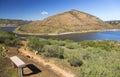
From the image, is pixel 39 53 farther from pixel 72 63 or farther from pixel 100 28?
pixel 100 28

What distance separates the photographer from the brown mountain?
127m

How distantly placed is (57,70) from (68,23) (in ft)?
438

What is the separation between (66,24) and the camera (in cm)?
14250

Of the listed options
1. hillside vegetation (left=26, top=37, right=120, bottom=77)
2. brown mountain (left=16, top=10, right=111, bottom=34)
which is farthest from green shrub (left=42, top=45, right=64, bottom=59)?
brown mountain (left=16, top=10, right=111, bottom=34)

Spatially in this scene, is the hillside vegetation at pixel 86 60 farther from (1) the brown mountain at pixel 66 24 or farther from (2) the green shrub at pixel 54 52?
(1) the brown mountain at pixel 66 24

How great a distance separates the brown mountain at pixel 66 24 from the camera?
12728 cm

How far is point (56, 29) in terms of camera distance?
4966 inches

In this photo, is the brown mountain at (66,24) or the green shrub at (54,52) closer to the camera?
the green shrub at (54,52)

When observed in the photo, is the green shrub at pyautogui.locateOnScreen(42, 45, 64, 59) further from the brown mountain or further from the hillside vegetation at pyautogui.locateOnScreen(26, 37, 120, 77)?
the brown mountain

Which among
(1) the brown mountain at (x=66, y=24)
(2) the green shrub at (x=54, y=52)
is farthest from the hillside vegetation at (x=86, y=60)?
(1) the brown mountain at (x=66, y=24)

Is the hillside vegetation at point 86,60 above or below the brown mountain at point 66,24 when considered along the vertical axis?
below

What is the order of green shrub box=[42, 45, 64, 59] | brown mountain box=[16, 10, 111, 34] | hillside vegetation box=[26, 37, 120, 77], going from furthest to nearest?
brown mountain box=[16, 10, 111, 34] < green shrub box=[42, 45, 64, 59] < hillside vegetation box=[26, 37, 120, 77]

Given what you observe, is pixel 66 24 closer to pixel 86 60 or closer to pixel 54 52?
pixel 54 52

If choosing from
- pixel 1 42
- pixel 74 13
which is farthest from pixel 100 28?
pixel 1 42
